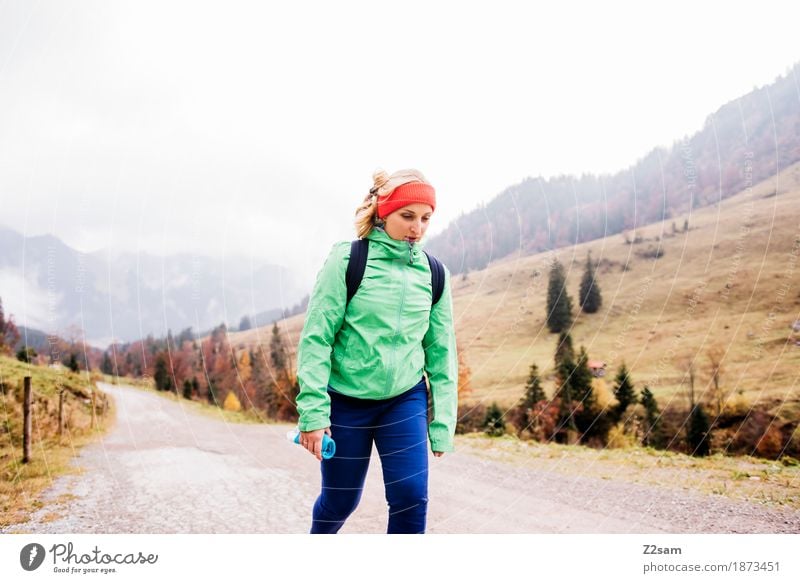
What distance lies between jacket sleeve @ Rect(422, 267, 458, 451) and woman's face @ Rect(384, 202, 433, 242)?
264mm

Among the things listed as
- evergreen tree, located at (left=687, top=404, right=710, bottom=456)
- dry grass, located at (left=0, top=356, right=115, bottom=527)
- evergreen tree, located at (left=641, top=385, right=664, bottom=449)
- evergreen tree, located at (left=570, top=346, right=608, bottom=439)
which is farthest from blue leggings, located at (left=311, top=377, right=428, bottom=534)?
evergreen tree, located at (left=570, top=346, right=608, bottom=439)

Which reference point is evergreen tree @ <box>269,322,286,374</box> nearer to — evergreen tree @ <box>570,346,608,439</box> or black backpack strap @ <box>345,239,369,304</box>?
black backpack strap @ <box>345,239,369,304</box>

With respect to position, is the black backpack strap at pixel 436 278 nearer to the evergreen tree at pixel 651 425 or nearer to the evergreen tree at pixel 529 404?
the evergreen tree at pixel 651 425

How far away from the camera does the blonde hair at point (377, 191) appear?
7.47 feet

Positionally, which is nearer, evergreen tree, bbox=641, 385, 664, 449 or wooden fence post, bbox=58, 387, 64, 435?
wooden fence post, bbox=58, 387, 64, 435

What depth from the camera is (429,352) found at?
2.44 m

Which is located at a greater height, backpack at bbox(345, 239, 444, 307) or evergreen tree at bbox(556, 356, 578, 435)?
backpack at bbox(345, 239, 444, 307)

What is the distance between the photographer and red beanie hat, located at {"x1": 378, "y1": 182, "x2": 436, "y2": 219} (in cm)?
226

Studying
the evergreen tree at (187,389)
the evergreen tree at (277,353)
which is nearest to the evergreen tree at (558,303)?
the evergreen tree at (277,353)

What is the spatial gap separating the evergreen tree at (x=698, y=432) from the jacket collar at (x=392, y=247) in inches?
193

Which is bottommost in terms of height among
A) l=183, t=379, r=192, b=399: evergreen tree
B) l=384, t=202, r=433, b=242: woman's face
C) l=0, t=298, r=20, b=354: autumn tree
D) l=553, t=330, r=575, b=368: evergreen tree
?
l=553, t=330, r=575, b=368: evergreen tree

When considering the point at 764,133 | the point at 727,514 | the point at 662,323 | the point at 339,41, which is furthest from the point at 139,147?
the point at 662,323

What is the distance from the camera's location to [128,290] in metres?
3.59
